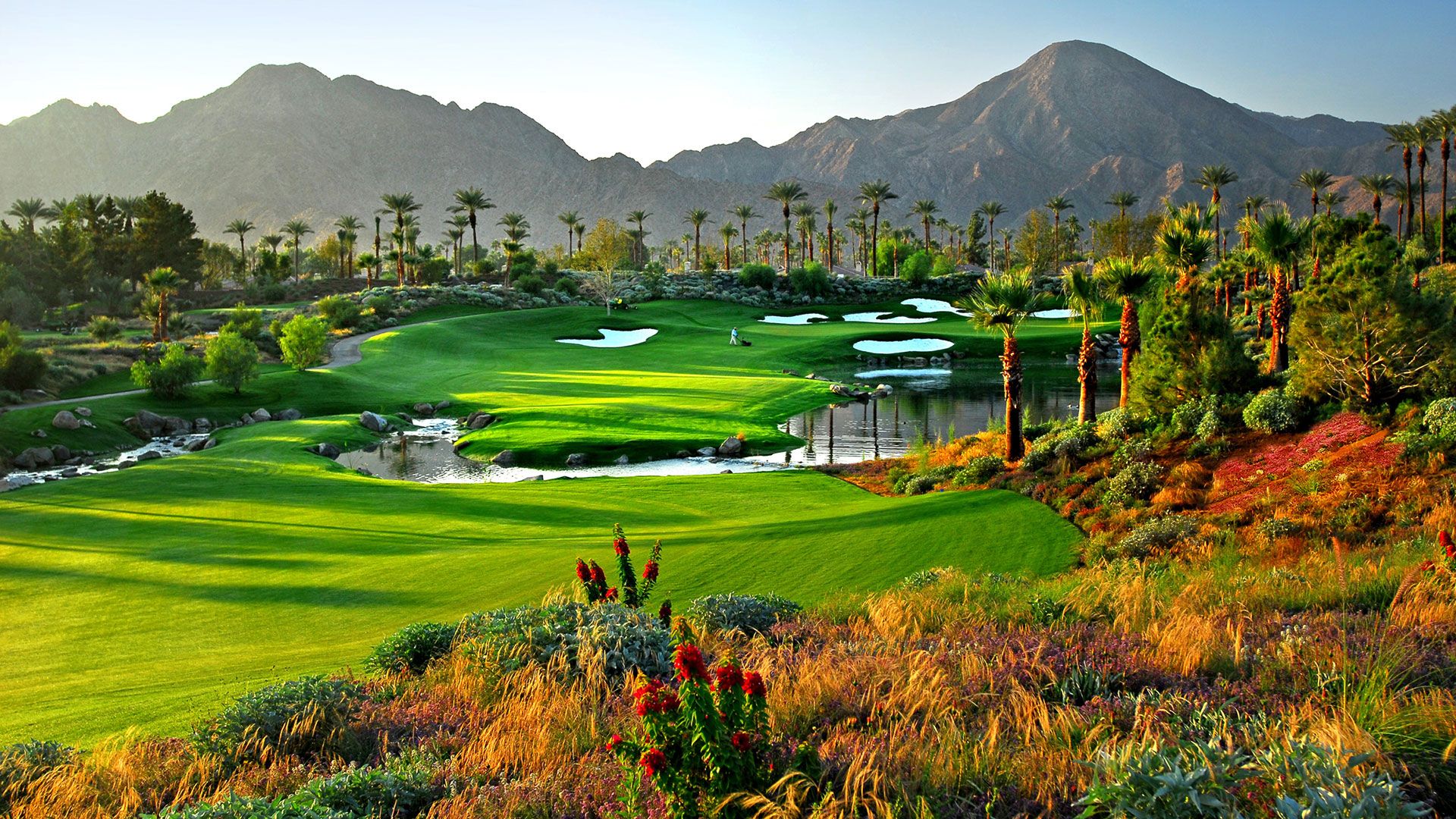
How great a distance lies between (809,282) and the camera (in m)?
100

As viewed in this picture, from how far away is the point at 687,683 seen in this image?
4625 mm

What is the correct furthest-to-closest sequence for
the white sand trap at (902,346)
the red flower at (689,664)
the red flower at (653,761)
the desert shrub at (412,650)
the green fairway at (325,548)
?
the white sand trap at (902,346), the green fairway at (325,548), the desert shrub at (412,650), the red flower at (689,664), the red flower at (653,761)

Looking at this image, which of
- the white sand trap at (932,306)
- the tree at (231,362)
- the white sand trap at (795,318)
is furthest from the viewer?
the white sand trap at (932,306)

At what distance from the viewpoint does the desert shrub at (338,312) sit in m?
69.4

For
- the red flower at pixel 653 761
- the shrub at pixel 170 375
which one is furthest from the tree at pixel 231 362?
the red flower at pixel 653 761

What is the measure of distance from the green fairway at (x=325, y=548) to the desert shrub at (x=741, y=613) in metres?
2.98

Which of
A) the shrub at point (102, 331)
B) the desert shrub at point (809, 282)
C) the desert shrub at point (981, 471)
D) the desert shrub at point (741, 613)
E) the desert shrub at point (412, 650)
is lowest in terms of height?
the desert shrub at point (981, 471)

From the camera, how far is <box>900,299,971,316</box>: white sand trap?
92.0m

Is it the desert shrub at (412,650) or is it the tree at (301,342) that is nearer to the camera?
the desert shrub at (412,650)

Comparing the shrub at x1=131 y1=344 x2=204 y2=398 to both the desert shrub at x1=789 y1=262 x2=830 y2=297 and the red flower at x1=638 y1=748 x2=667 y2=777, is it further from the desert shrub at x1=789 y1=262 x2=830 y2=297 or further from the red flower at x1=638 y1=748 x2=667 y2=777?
the desert shrub at x1=789 y1=262 x2=830 y2=297

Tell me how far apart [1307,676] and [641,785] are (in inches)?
181

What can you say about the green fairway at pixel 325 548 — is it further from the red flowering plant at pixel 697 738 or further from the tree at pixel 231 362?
the red flowering plant at pixel 697 738

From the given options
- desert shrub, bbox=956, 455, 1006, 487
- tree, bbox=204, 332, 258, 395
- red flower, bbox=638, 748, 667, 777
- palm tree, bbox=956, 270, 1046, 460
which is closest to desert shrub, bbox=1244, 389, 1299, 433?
palm tree, bbox=956, 270, 1046, 460

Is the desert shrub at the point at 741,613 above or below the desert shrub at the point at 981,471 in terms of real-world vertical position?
above
